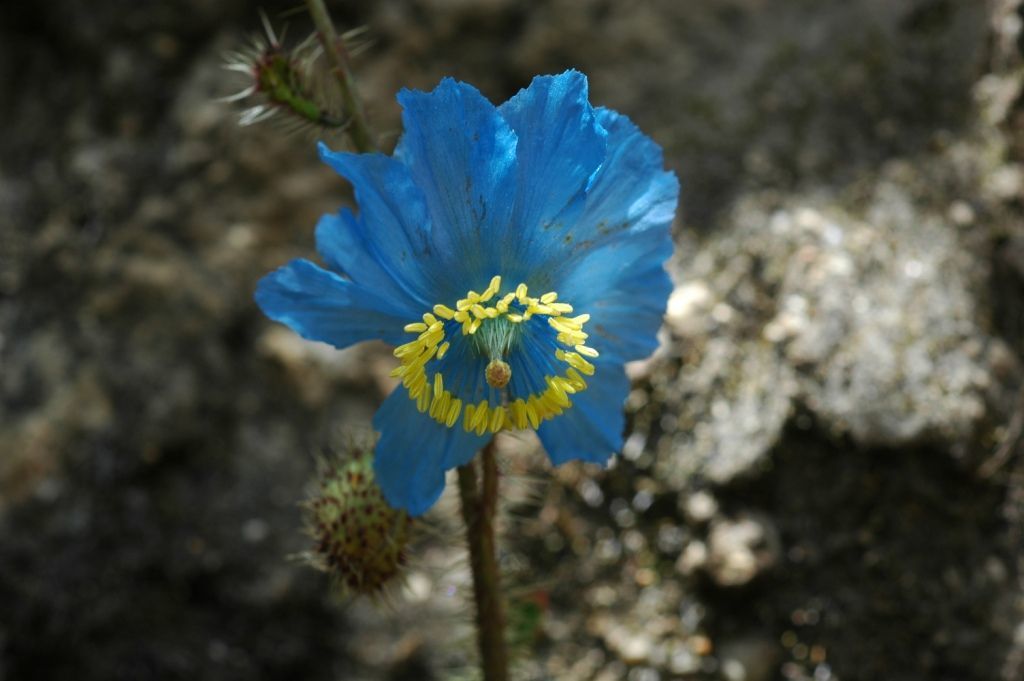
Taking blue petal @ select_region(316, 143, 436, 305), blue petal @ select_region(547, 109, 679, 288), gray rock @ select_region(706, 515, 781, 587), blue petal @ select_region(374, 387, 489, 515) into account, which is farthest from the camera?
gray rock @ select_region(706, 515, 781, 587)

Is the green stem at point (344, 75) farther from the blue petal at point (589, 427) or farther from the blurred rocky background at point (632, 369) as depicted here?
the blurred rocky background at point (632, 369)

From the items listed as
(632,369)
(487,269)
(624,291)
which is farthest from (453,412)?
(632,369)

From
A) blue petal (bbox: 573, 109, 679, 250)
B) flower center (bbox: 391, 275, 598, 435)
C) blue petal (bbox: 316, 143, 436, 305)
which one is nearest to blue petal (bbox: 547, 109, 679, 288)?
blue petal (bbox: 573, 109, 679, 250)

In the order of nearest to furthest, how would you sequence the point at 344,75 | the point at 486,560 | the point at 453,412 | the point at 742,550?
the point at 453,412 → the point at 344,75 → the point at 486,560 → the point at 742,550

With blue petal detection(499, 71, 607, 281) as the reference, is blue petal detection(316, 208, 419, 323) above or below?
below

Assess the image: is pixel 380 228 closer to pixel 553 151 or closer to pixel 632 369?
pixel 553 151

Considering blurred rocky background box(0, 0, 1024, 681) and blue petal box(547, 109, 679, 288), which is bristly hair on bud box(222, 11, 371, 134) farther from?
blurred rocky background box(0, 0, 1024, 681)

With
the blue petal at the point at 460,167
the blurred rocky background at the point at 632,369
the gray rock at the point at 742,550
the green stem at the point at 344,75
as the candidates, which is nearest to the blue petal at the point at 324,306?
the blue petal at the point at 460,167

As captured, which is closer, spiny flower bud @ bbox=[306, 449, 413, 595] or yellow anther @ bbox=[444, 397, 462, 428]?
yellow anther @ bbox=[444, 397, 462, 428]

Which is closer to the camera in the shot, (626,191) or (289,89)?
(626,191)
